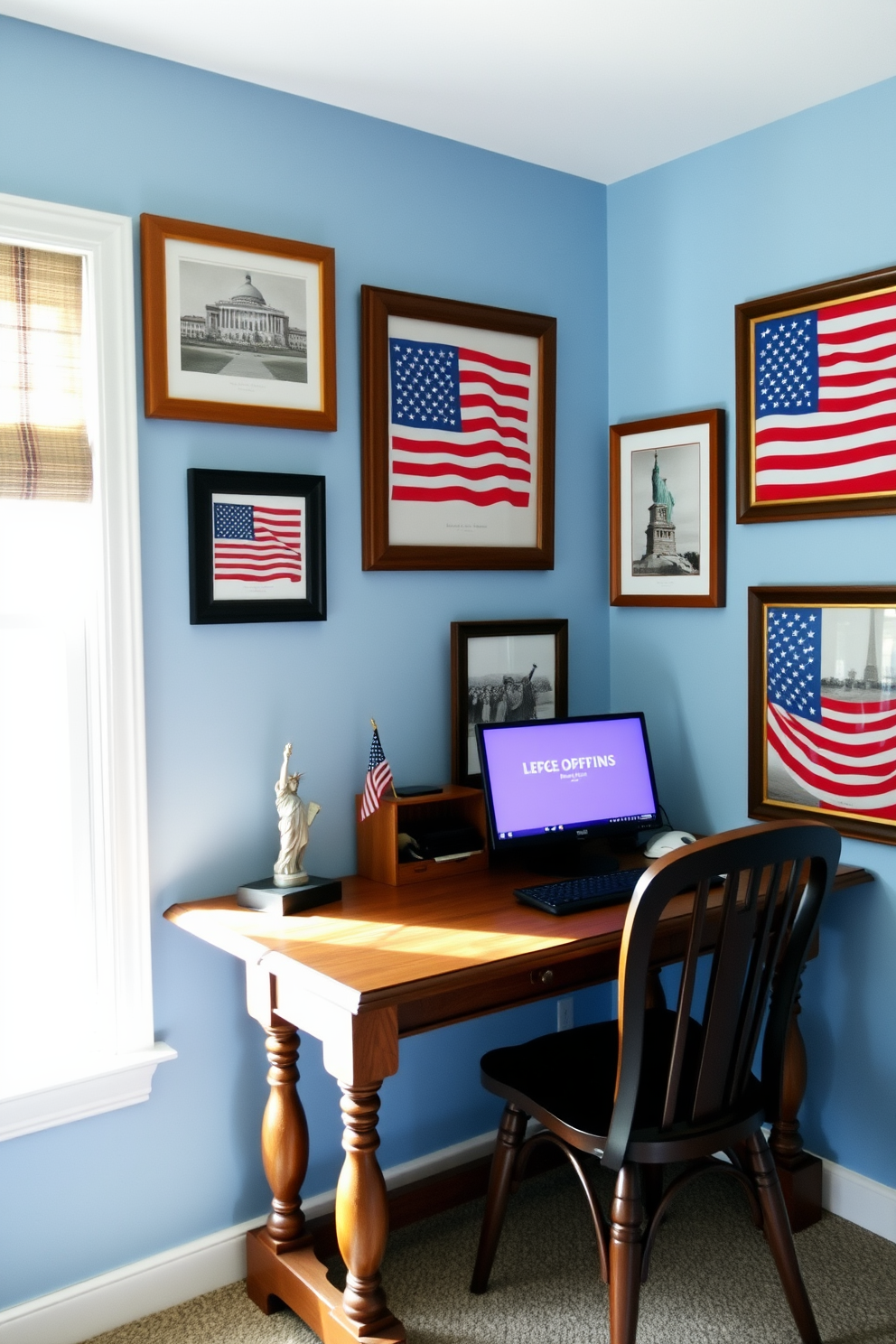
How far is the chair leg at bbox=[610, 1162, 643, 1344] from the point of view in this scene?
6.08 feet

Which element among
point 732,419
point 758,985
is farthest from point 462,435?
point 758,985

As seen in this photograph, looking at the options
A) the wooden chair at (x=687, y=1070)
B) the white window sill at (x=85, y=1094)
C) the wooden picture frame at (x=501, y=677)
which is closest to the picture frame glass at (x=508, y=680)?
the wooden picture frame at (x=501, y=677)

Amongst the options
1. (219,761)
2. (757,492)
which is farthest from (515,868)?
(757,492)

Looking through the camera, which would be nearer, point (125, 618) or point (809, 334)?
point (125, 618)

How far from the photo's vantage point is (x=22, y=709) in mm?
2170

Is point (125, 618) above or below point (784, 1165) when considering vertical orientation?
above

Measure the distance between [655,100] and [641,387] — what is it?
28.0 inches

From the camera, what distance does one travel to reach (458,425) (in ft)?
8.93

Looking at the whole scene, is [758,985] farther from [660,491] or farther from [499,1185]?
[660,491]

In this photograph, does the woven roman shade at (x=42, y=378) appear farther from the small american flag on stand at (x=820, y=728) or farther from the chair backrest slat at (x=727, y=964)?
the small american flag on stand at (x=820, y=728)

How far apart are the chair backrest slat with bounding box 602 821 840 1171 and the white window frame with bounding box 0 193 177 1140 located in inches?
38.6

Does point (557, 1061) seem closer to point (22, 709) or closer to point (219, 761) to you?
point (219, 761)

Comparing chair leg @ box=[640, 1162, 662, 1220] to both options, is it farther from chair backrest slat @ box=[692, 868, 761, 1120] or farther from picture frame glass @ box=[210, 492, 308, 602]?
picture frame glass @ box=[210, 492, 308, 602]

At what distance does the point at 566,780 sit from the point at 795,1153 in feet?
3.19
